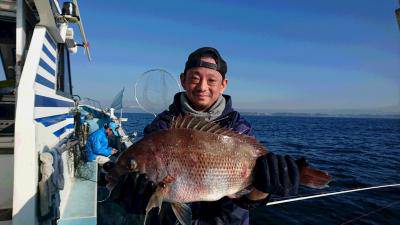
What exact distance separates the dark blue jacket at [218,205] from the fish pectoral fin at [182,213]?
0.30 m

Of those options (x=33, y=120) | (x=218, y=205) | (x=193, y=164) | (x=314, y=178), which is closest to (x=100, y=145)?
(x=33, y=120)

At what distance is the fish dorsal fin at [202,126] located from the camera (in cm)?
283

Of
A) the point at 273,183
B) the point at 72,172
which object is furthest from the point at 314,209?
the point at 273,183

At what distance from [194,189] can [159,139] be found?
1.59 feet

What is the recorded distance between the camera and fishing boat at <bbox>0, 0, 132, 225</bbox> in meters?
3.41

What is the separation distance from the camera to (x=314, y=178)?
2.63 meters

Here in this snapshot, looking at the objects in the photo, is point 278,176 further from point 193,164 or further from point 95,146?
point 95,146

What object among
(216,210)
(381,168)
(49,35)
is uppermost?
(49,35)

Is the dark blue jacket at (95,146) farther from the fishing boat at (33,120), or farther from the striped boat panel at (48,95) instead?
the striped boat panel at (48,95)

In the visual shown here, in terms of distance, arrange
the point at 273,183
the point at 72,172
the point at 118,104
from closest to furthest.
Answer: the point at 273,183, the point at 72,172, the point at 118,104

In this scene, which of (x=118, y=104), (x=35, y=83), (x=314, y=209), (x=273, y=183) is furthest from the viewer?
(x=118, y=104)

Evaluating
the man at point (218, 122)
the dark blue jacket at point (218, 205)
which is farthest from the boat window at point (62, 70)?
the man at point (218, 122)

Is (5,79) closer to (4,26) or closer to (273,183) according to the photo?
(4,26)

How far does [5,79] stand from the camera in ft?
17.9
